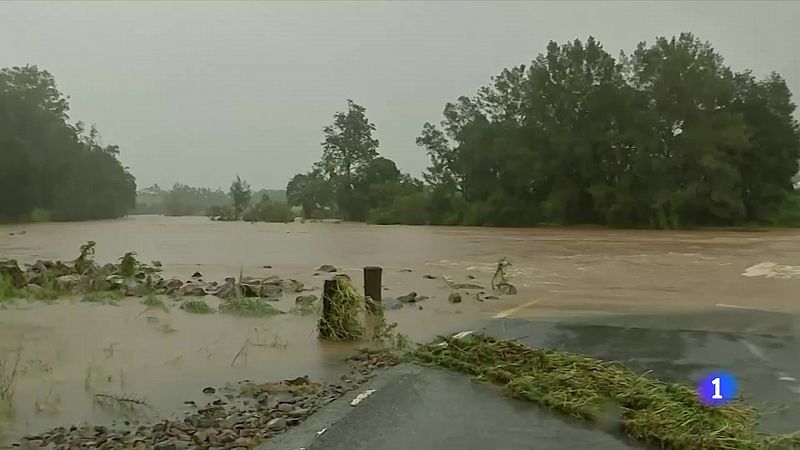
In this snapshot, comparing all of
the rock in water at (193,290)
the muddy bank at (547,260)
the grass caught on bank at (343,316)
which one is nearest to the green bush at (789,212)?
the muddy bank at (547,260)

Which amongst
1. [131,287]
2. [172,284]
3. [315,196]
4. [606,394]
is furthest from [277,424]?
[315,196]

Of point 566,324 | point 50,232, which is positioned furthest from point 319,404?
point 50,232

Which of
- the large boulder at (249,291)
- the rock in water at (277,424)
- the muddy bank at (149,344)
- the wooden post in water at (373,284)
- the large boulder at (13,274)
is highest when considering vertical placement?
the wooden post in water at (373,284)

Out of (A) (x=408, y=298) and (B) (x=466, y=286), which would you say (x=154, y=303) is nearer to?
(A) (x=408, y=298)

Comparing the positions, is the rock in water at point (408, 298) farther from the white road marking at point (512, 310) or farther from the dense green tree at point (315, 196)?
the dense green tree at point (315, 196)

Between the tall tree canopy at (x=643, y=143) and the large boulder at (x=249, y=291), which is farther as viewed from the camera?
the tall tree canopy at (x=643, y=143)

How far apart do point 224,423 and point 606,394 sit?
11.5ft

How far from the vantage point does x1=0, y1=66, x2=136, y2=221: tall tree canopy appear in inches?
2388

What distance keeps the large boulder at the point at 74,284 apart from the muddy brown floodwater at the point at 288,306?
1.59 metres

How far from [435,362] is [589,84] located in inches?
2132

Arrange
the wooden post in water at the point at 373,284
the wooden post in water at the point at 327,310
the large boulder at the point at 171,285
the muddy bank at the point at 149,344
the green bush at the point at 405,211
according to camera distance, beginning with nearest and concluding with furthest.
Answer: the muddy bank at the point at 149,344 < the wooden post in water at the point at 327,310 < the wooden post in water at the point at 373,284 < the large boulder at the point at 171,285 < the green bush at the point at 405,211

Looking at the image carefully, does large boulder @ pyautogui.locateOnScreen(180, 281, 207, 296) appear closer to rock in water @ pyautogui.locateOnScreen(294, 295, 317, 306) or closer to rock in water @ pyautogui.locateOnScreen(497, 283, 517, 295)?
rock in water @ pyautogui.locateOnScreen(294, 295, 317, 306)

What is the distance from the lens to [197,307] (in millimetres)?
15008

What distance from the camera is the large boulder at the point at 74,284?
1759 cm
